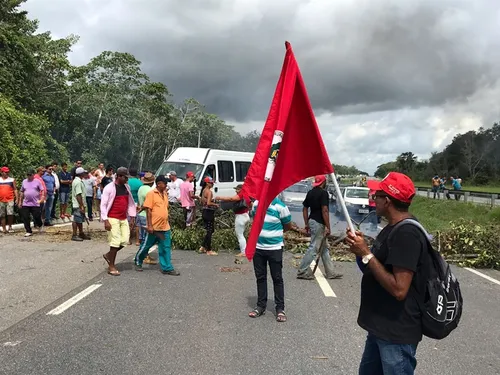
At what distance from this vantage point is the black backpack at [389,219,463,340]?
2.45m

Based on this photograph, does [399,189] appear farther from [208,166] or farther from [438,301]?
[208,166]

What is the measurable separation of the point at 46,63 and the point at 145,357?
90.5ft

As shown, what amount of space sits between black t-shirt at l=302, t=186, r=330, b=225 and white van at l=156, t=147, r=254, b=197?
8859mm

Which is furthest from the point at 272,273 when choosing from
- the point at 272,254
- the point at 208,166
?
the point at 208,166

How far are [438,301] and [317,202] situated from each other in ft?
17.5

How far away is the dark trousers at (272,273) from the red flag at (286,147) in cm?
209

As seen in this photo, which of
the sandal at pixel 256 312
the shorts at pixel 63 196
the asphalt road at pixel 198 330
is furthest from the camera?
the shorts at pixel 63 196

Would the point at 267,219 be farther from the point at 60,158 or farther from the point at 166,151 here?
the point at 166,151

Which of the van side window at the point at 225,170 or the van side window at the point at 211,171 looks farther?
the van side window at the point at 225,170

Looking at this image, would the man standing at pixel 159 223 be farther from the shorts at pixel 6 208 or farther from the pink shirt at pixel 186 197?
the shorts at pixel 6 208

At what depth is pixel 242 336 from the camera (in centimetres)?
495

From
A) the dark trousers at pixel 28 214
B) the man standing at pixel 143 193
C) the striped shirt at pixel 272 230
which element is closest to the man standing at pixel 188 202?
the man standing at pixel 143 193

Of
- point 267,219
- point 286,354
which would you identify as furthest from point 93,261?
point 286,354

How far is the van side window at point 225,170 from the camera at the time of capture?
1819 centimetres
